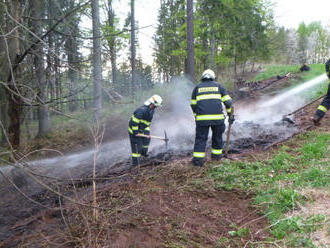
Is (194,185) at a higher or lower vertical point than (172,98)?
lower

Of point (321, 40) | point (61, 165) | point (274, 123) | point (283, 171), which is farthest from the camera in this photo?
point (321, 40)

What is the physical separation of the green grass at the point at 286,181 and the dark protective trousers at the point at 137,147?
2.03 metres

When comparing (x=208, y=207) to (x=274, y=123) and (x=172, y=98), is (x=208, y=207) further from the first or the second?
(x=172, y=98)

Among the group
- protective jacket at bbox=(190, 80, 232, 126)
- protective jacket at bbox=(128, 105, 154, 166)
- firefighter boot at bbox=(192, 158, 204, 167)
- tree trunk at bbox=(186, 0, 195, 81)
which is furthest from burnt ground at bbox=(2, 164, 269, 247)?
tree trunk at bbox=(186, 0, 195, 81)

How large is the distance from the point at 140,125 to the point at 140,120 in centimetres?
31

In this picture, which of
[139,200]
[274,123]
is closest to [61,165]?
[139,200]

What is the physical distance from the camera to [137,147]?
20.5ft

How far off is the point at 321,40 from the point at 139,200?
6429cm

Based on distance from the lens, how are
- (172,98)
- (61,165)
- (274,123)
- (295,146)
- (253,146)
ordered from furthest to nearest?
(172,98), (274,123), (61,165), (253,146), (295,146)

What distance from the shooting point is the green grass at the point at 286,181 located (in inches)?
108

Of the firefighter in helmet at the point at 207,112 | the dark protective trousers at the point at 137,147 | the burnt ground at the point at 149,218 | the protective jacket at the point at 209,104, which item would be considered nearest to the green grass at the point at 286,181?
the burnt ground at the point at 149,218

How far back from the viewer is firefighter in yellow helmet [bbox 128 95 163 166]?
Result: 20.1 feet

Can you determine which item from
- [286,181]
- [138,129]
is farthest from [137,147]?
[286,181]

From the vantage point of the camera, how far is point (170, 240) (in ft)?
9.28
